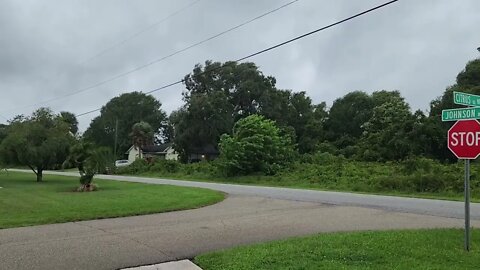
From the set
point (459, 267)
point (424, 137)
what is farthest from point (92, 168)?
point (424, 137)

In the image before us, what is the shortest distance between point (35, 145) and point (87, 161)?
9710mm

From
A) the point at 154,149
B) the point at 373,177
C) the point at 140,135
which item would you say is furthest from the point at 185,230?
Result: the point at 154,149

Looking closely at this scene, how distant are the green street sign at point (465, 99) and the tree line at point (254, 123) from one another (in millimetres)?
25339

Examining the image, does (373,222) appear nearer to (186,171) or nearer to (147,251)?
(147,251)

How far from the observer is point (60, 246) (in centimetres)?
919

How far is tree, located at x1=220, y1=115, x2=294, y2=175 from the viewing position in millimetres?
39188

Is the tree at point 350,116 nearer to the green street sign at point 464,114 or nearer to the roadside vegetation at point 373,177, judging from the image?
the roadside vegetation at point 373,177

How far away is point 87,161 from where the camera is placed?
28.3 metres

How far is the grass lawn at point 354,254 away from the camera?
7.04 metres

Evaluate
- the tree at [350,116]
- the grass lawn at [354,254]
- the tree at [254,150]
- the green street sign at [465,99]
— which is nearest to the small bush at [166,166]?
the tree at [254,150]

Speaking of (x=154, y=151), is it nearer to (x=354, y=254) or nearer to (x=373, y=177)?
(x=373, y=177)

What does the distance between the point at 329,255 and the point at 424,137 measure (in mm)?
42675

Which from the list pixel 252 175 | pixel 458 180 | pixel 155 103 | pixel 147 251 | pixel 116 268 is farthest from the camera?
pixel 155 103

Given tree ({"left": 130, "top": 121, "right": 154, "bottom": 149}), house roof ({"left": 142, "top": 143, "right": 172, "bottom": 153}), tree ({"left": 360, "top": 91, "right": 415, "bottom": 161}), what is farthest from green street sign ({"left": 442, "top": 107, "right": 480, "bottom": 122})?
house roof ({"left": 142, "top": 143, "right": 172, "bottom": 153})
